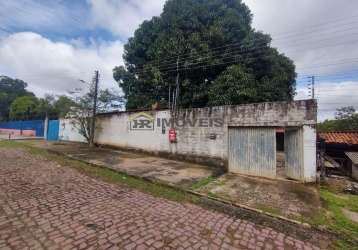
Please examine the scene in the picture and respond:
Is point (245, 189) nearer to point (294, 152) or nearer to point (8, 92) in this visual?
point (294, 152)

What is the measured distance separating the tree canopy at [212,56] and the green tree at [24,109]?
23605 millimetres

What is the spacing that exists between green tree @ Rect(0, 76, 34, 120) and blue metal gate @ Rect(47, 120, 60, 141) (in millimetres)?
27867

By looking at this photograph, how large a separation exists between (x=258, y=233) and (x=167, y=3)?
13.5 meters

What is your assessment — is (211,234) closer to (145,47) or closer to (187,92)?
(187,92)

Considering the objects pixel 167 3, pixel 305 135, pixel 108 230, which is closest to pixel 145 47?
→ pixel 167 3

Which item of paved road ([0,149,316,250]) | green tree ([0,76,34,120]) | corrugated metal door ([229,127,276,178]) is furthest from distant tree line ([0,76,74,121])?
corrugated metal door ([229,127,276,178])

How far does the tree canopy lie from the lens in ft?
32.3

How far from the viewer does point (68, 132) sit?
15727mm

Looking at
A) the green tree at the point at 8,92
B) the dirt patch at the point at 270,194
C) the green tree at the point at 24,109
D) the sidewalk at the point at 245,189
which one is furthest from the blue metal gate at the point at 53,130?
the green tree at the point at 8,92

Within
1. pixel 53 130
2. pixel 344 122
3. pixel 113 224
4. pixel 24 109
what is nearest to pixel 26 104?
pixel 24 109

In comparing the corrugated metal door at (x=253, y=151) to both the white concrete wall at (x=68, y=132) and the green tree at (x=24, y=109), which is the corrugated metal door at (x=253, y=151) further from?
the green tree at (x=24, y=109)

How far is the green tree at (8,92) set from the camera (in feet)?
123

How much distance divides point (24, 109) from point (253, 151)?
108 feet

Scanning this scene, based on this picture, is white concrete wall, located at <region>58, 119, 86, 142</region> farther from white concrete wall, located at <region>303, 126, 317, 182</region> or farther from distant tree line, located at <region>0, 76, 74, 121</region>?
white concrete wall, located at <region>303, 126, 317, 182</region>
